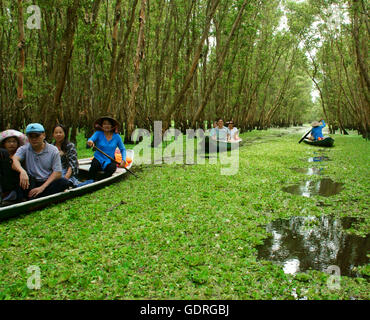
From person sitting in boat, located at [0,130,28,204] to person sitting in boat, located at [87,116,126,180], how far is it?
81.4 inches

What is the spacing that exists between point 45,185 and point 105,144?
7.63 ft

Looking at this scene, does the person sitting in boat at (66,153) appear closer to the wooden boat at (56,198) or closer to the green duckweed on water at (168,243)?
the wooden boat at (56,198)

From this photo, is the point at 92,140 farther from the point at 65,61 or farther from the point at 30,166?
the point at 65,61

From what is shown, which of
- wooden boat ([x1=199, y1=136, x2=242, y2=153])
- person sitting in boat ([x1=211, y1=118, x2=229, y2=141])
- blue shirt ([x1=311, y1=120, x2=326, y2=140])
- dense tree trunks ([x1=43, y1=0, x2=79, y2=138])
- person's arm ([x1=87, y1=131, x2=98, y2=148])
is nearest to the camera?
person's arm ([x1=87, y1=131, x2=98, y2=148])

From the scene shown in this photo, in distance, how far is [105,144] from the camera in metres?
7.23

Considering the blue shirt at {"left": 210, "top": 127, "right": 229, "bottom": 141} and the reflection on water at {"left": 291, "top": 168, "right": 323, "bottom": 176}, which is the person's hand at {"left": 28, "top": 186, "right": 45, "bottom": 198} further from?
the blue shirt at {"left": 210, "top": 127, "right": 229, "bottom": 141}

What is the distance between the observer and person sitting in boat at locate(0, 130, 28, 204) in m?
4.81

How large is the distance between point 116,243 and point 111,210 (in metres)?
1.44

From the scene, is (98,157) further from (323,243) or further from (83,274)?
(323,243)

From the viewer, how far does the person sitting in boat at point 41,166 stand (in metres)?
4.99

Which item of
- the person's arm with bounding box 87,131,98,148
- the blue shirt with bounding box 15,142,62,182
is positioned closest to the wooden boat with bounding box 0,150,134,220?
the blue shirt with bounding box 15,142,62,182

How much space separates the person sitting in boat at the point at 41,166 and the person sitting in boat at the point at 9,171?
0.14m

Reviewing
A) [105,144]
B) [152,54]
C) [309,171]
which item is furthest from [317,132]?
[105,144]
